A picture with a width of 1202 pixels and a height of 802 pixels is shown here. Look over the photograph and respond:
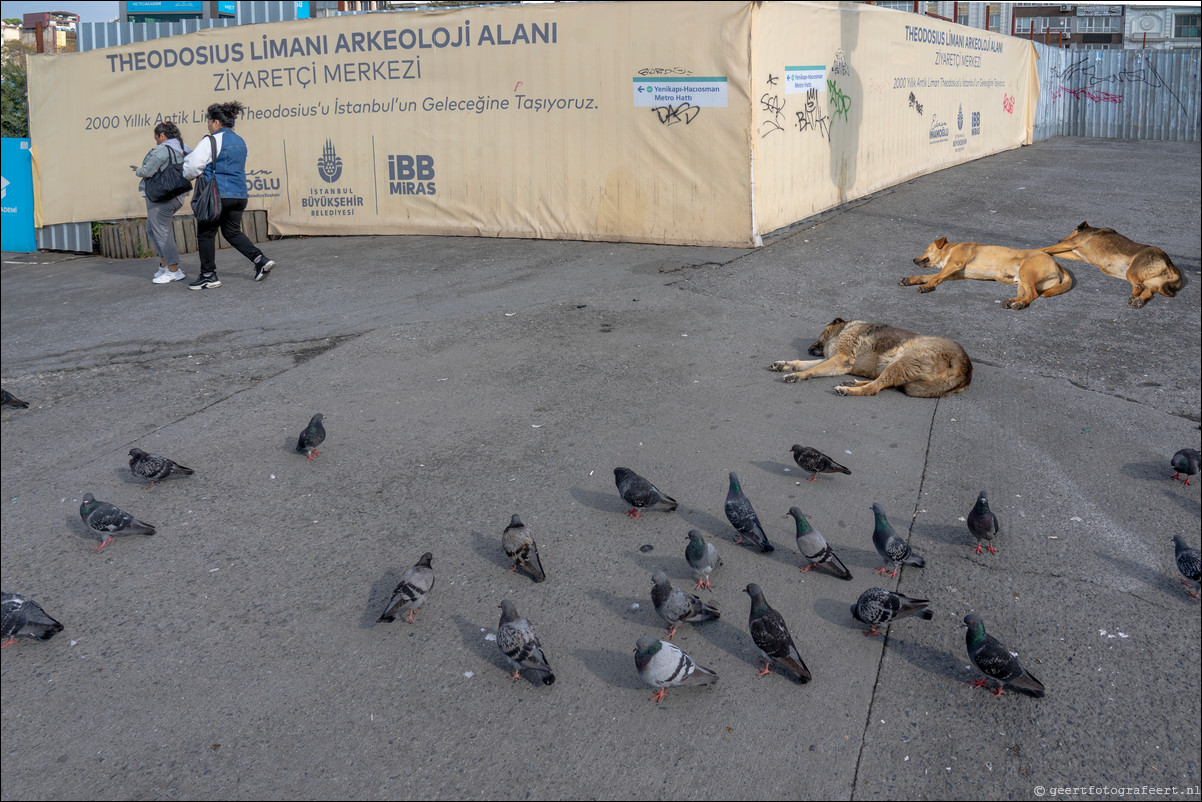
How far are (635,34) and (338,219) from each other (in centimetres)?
544

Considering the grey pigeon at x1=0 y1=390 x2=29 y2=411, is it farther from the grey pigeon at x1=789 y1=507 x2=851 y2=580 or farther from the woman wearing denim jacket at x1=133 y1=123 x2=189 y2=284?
the grey pigeon at x1=789 y1=507 x2=851 y2=580

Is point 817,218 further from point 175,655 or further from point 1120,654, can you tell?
point 175,655

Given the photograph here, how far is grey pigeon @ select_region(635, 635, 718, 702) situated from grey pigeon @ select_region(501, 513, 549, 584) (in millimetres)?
997

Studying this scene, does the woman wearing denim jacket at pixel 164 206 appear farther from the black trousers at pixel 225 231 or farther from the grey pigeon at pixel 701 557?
the grey pigeon at pixel 701 557

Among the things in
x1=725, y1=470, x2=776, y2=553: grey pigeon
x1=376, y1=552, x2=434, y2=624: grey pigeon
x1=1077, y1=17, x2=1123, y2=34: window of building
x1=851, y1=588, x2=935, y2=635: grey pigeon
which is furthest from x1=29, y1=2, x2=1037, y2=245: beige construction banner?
x1=1077, y1=17, x2=1123, y2=34: window of building

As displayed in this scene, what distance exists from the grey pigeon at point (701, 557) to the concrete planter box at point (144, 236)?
11.4m

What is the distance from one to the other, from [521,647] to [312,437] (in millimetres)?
2794

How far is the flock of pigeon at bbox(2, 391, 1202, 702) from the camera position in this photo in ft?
12.2

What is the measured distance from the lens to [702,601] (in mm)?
4254

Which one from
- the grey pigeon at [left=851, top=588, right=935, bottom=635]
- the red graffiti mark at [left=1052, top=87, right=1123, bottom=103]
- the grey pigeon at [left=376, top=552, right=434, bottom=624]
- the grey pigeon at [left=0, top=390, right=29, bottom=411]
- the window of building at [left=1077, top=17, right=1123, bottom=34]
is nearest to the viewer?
the grey pigeon at [left=851, top=588, right=935, bottom=635]

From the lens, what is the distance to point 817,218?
41.2ft

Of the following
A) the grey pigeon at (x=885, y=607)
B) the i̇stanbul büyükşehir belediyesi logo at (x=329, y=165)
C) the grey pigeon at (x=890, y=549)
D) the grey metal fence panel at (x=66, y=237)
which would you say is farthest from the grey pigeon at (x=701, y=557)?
the grey metal fence panel at (x=66, y=237)

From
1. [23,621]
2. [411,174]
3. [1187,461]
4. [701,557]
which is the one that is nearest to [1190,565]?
[1187,461]

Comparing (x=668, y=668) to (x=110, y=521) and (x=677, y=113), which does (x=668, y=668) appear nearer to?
(x=110, y=521)
